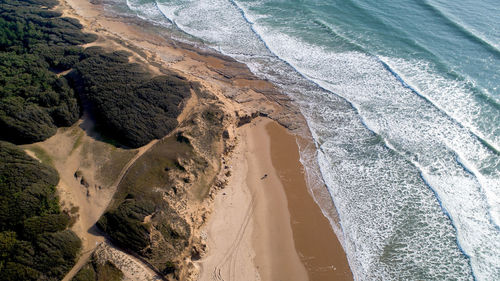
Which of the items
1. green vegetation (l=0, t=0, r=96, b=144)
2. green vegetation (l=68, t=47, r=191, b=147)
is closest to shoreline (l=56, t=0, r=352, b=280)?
green vegetation (l=68, t=47, r=191, b=147)

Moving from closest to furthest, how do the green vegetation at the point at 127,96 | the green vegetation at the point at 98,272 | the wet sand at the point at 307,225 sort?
the green vegetation at the point at 98,272
the wet sand at the point at 307,225
the green vegetation at the point at 127,96

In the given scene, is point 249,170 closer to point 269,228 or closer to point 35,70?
point 269,228

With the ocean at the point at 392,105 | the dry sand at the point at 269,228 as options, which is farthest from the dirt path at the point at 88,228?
the ocean at the point at 392,105

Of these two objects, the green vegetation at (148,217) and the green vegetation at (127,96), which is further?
the green vegetation at (127,96)

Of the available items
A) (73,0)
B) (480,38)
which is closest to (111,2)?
(73,0)

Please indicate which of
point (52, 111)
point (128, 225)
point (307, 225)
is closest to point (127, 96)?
point (52, 111)

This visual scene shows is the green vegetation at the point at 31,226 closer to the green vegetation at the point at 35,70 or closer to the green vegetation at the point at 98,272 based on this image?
the green vegetation at the point at 98,272

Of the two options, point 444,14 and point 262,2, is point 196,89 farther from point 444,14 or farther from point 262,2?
point 444,14
